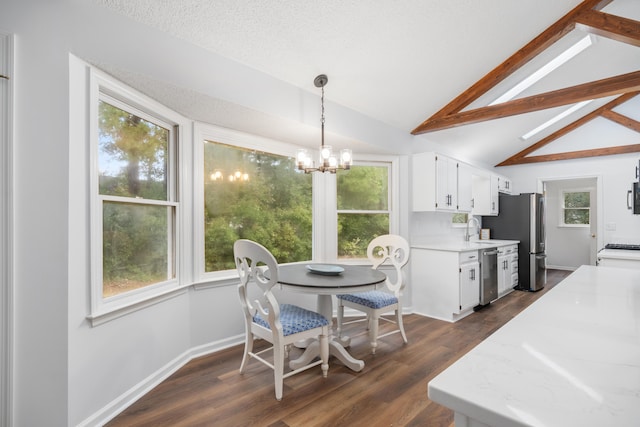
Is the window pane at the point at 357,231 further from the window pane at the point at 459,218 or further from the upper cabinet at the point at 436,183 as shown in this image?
the window pane at the point at 459,218

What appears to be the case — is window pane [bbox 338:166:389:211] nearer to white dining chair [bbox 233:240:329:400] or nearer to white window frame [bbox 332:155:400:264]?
white window frame [bbox 332:155:400:264]

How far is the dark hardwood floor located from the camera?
199 cm

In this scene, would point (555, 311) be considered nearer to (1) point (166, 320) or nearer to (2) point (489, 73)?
(1) point (166, 320)

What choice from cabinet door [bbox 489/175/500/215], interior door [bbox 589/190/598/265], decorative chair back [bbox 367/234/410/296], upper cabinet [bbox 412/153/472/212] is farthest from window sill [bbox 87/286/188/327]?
interior door [bbox 589/190/598/265]

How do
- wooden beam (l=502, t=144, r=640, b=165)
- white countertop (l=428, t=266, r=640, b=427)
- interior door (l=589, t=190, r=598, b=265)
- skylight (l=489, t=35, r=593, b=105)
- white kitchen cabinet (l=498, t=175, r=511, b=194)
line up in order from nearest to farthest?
white countertop (l=428, t=266, r=640, b=427) < skylight (l=489, t=35, r=593, b=105) < wooden beam (l=502, t=144, r=640, b=165) < white kitchen cabinet (l=498, t=175, r=511, b=194) < interior door (l=589, t=190, r=598, b=265)

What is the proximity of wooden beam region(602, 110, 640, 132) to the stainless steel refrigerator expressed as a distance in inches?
72.4

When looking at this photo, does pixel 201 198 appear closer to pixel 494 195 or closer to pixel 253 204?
pixel 253 204

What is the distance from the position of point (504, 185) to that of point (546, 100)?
2923 mm

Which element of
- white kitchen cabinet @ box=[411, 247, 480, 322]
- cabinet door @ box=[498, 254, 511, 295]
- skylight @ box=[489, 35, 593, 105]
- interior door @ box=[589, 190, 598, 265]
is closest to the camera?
skylight @ box=[489, 35, 593, 105]

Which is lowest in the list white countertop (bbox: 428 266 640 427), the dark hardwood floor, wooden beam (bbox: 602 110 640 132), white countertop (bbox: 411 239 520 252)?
the dark hardwood floor

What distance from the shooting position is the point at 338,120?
345cm

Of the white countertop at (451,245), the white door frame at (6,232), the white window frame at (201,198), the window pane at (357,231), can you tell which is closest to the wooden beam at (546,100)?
the window pane at (357,231)

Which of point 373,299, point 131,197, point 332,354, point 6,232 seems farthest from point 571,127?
point 6,232

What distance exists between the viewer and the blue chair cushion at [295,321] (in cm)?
225
